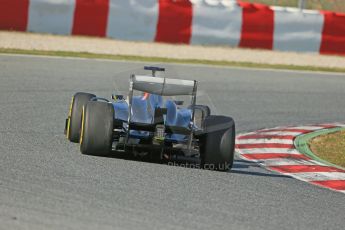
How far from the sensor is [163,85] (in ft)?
30.9

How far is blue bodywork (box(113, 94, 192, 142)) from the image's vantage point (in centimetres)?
919

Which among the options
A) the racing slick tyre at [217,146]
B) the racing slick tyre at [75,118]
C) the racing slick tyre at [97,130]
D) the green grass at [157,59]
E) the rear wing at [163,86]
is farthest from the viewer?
the green grass at [157,59]

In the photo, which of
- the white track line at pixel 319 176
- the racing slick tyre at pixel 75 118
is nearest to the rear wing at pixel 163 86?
the racing slick tyre at pixel 75 118

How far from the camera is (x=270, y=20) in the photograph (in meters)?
20.4

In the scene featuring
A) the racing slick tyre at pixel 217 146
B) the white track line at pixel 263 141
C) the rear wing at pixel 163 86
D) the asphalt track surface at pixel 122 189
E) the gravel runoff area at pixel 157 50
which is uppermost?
the rear wing at pixel 163 86

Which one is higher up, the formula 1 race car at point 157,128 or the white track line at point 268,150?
the formula 1 race car at point 157,128

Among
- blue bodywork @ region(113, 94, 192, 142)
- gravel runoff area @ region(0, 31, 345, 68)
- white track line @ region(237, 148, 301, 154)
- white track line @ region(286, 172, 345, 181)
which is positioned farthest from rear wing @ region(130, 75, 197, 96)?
gravel runoff area @ region(0, 31, 345, 68)

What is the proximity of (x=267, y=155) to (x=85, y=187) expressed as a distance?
367cm

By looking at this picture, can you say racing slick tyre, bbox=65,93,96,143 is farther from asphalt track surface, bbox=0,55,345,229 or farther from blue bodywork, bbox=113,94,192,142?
blue bodywork, bbox=113,94,192,142

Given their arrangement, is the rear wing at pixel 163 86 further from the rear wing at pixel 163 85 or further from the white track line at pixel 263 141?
the white track line at pixel 263 141

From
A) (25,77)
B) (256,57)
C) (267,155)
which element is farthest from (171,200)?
(256,57)

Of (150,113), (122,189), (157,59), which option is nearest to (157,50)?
(157,59)

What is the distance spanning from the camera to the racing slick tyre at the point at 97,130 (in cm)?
898

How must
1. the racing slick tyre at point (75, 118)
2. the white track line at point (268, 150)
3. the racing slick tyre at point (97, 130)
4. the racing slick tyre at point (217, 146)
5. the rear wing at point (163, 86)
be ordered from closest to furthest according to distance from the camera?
the racing slick tyre at point (97, 130) → the racing slick tyre at point (217, 146) → the rear wing at point (163, 86) → the racing slick tyre at point (75, 118) → the white track line at point (268, 150)
